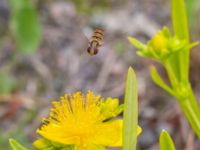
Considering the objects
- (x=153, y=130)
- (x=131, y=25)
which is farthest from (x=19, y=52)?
(x=153, y=130)

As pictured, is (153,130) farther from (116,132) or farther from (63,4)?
(116,132)

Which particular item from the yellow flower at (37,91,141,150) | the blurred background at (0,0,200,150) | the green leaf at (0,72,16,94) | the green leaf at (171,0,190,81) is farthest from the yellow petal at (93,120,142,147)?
the green leaf at (0,72,16,94)

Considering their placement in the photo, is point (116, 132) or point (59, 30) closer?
point (116, 132)

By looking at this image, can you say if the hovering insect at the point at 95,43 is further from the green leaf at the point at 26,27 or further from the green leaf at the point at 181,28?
the green leaf at the point at 26,27

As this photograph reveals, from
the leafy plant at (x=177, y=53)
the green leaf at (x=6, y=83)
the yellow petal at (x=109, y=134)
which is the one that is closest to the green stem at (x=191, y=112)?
the leafy plant at (x=177, y=53)

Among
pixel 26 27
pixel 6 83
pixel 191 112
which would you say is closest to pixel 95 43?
pixel 191 112

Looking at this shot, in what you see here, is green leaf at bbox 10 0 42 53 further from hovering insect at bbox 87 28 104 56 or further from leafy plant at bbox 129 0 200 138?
hovering insect at bbox 87 28 104 56

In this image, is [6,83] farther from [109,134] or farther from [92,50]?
[109,134]
